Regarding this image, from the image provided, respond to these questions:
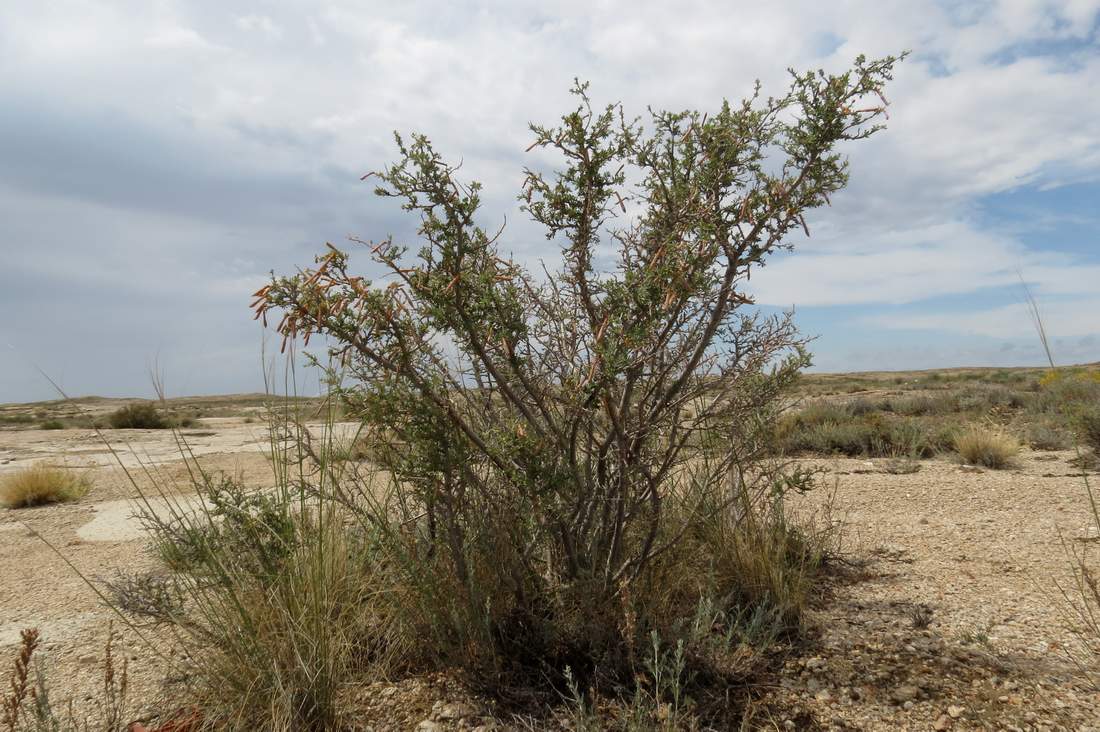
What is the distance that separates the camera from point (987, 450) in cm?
691

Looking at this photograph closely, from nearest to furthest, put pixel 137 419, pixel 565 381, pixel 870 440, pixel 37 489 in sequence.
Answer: pixel 565 381, pixel 37 489, pixel 870 440, pixel 137 419

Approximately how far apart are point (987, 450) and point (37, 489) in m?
10.1

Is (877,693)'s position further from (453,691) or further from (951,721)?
(453,691)

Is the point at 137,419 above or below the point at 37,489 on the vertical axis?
above

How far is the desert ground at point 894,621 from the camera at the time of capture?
2.19m

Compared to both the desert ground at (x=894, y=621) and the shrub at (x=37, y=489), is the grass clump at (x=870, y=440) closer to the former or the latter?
the desert ground at (x=894, y=621)

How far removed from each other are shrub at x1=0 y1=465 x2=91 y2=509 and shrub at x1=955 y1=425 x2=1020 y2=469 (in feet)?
32.2

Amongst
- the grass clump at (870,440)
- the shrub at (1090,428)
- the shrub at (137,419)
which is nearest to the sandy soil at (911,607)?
the shrub at (1090,428)

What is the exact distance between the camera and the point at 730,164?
2.29 meters

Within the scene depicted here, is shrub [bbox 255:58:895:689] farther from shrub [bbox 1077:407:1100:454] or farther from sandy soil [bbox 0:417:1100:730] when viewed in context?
shrub [bbox 1077:407:1100:454]

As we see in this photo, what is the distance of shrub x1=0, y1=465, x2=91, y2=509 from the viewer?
7.26 meters

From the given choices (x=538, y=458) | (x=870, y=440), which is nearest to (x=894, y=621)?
(x=538, y=458)

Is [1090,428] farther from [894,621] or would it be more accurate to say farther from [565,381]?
[565,381]

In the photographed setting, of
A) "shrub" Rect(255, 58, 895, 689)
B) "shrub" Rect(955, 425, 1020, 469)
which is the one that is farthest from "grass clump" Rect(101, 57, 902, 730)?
"shrub" Rect(955, 425, 1020, 469)
